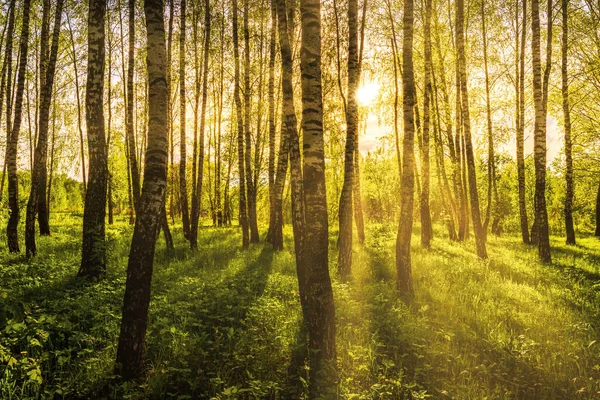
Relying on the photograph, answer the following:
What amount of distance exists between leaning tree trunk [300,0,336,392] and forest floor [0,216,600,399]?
16.0 inches

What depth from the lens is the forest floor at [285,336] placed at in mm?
4316

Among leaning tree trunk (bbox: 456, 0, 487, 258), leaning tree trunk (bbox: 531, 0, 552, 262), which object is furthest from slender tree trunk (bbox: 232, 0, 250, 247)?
leaning tree trunk (bbox: 531, 0, 552, 262)

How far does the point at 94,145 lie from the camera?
27.1 ft

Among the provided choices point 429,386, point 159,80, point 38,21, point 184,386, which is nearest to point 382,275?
point 429,386

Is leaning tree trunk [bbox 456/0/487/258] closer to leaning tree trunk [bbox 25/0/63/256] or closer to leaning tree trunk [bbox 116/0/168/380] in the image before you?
leaning tree trunk [bbox 116/0/168/380]

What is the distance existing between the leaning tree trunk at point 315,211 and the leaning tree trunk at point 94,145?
225 inches

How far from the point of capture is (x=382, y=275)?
32.3 feet

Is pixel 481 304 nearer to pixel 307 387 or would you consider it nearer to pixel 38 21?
pixel 307 387

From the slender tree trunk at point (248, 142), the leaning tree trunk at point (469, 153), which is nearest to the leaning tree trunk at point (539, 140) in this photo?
the leaning tree trunk at point (469, 153)

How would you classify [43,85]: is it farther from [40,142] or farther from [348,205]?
[348,205]

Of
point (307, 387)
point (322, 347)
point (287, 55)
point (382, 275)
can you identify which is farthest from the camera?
point (382, 275)

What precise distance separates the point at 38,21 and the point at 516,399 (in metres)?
24.6

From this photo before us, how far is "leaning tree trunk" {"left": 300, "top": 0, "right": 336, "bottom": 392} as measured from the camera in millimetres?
4879

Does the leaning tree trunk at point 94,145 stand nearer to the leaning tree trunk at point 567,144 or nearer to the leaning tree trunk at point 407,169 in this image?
A: the leaning tree trunk at point 407,169
